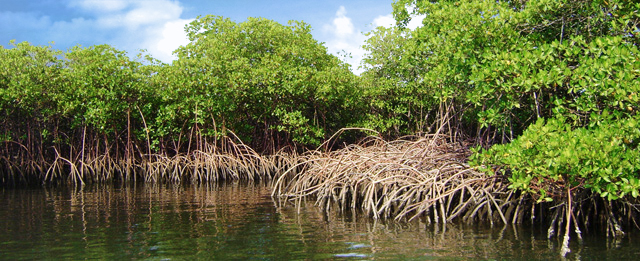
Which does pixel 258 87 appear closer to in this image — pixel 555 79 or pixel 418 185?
pixel 418 185

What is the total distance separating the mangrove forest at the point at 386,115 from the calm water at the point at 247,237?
57 centimetres

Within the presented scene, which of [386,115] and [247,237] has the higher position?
[386,115]

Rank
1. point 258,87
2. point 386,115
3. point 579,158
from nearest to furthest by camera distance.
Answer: point 579,158, point 258,87, point 386,115

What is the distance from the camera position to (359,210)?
348 inches

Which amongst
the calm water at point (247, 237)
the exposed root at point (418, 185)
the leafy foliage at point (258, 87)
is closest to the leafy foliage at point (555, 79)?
the exposed root at point (418, 185)

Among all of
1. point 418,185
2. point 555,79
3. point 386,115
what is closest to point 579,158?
point 555,79

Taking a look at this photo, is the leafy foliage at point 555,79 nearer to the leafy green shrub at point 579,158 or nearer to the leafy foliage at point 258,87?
the leafy green shrub at point 579,158

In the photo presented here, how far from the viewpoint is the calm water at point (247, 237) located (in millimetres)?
5621

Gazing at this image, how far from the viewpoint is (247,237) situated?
261 inches

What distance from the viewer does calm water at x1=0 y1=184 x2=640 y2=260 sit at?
221 inches

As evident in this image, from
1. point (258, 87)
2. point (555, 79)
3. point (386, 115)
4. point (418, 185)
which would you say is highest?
point (258, 87)

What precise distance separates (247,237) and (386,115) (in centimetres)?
1251

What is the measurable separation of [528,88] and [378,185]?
299 cm

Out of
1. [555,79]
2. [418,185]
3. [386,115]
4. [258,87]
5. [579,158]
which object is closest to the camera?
[579,158]
